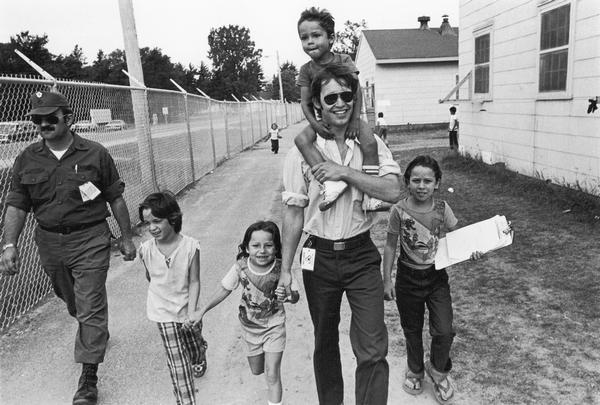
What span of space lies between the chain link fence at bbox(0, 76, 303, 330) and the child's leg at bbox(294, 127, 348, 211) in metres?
2.91

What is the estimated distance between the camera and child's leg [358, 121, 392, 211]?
106 inches

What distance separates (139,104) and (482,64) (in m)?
7.42

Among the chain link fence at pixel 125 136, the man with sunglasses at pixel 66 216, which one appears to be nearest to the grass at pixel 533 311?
the man with sunglasses at pixel 66 216

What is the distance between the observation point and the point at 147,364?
3746mm

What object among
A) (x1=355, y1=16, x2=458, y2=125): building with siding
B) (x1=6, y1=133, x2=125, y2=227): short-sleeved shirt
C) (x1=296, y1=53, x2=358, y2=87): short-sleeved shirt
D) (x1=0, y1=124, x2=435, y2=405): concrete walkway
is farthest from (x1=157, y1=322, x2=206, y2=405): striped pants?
(x1=355, y1=16, x2=458, y2=125): building with siding

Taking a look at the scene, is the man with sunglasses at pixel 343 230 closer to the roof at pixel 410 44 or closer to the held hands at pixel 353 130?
the held hands at pixel 353 130

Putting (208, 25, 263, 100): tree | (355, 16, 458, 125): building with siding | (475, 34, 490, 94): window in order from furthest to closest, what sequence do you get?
(208, 25, 263, 100): tree < (355, 16, 458, 125): building with siding < (475, 34, 490, 94): window

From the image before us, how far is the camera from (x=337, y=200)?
2.65 metres

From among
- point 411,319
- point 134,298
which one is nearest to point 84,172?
point 134,298

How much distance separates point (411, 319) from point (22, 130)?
4.05 metres

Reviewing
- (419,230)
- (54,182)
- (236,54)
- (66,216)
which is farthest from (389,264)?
(236,54)

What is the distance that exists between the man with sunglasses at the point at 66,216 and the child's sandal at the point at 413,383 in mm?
1997

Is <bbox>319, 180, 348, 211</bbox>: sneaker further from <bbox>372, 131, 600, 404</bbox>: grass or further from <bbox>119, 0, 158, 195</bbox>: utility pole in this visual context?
<bbox>119, 0, 158, 195</bbox>: utility pole

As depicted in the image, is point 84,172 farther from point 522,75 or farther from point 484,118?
point 484,118
